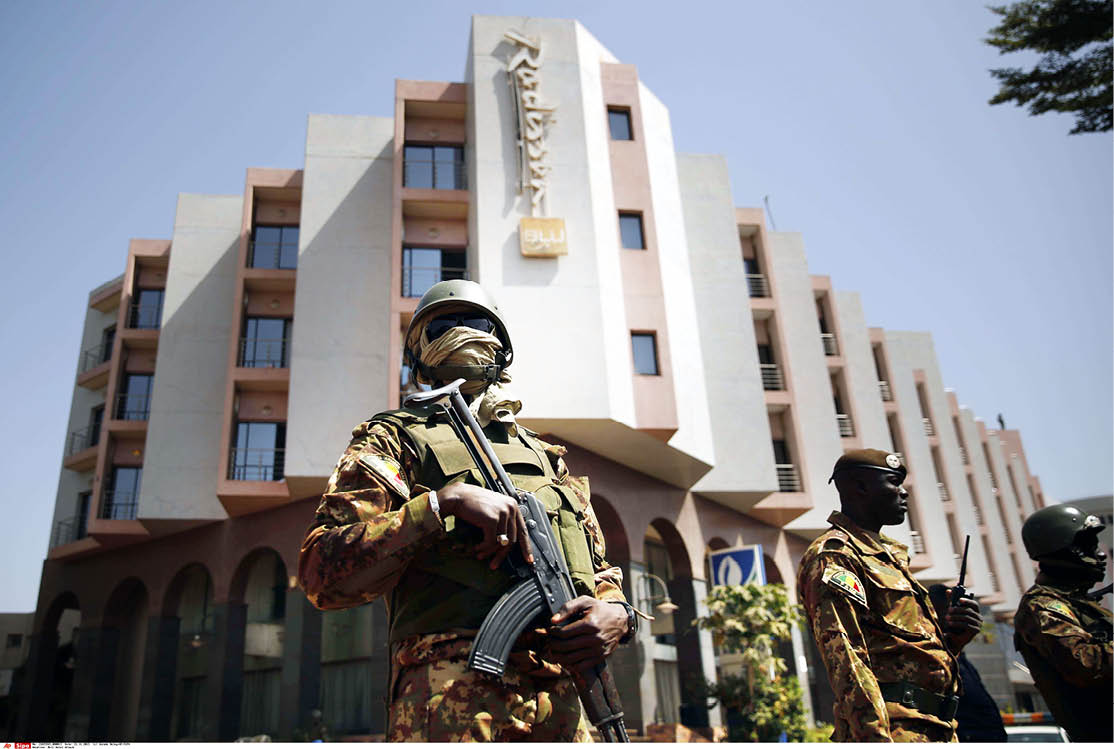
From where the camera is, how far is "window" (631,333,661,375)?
1877 cm

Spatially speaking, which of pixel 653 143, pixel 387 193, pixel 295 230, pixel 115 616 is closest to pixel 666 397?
pixel 653 143

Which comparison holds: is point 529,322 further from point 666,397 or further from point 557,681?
point 557,681

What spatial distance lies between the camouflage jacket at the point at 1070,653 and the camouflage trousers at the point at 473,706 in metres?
3.08

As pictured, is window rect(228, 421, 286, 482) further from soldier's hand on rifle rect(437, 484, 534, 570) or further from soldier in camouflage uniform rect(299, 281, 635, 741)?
soldier's hand on rifle rect(437, 484, 534, 570)

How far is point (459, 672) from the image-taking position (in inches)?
96.2

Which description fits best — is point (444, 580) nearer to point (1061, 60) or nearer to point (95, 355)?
point (1061, 60)

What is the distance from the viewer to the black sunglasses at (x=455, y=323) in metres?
3.25

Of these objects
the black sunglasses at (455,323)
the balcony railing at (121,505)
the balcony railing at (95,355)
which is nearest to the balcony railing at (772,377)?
the balcony railing at (121,505)

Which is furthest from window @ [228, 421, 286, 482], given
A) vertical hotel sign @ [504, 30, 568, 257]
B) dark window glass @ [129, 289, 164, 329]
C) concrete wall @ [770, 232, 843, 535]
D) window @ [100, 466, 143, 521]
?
concrete wall @ [770, 232, 843, 535]

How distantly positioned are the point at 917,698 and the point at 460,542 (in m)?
2.32

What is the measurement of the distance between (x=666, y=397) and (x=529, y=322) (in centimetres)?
347

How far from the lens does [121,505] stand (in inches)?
955

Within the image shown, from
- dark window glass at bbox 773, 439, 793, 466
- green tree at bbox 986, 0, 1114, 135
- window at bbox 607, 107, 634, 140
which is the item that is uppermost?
window at bbox 607, 107, 634, 140

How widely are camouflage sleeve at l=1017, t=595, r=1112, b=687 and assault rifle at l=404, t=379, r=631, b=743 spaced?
3044 mm
